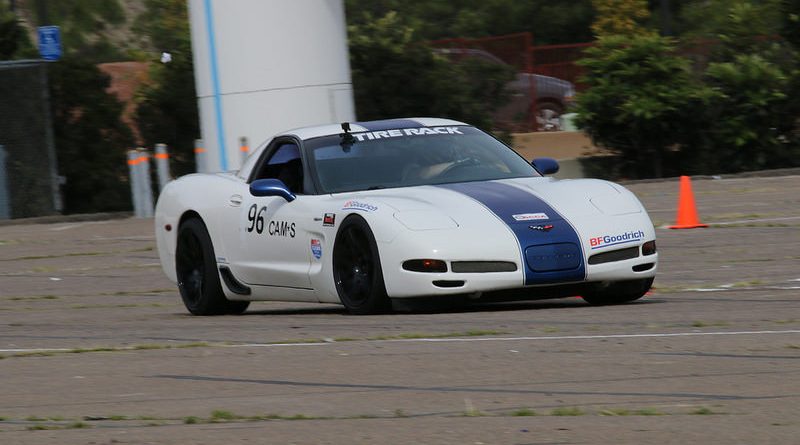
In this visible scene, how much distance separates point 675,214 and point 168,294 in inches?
284

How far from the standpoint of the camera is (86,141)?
25.8 meters

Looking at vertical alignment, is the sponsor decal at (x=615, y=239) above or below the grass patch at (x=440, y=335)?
above

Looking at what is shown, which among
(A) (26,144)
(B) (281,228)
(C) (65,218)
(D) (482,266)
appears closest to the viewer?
(D) (482,266)

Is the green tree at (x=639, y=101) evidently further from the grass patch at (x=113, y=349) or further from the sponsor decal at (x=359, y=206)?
the grass patch at (x=113, y=349)

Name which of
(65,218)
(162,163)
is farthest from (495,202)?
(65,218)

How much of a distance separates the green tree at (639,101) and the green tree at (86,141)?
7528mm

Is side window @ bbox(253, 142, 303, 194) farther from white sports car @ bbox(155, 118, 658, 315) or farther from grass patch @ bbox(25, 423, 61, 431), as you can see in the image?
grass patch @ bbox(25, 423, 61, 431)

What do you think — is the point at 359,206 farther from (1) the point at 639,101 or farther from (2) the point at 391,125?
(1) the point at 639,101

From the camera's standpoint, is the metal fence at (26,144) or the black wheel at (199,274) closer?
the black wheel at (199,274)

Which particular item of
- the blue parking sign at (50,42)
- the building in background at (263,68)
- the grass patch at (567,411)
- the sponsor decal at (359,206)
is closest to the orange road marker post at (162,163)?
the blue parking sign at (50,42)

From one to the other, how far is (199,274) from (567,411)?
6102mm

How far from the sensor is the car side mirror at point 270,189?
10306mm

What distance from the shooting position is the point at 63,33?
54.6 m

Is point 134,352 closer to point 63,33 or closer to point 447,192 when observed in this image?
point 447,192
